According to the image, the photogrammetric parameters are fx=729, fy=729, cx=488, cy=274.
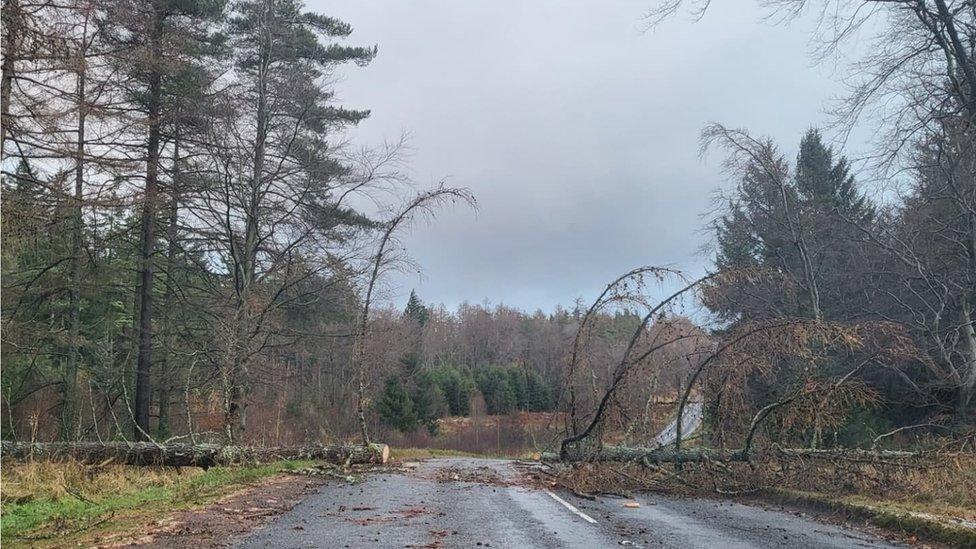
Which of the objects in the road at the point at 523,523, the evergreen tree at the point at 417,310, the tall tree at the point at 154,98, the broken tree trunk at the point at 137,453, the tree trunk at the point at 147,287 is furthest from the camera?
the evergreen tree at the point at 417,310

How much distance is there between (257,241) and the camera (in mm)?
21344

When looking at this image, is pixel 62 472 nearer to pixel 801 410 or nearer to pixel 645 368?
pixel 645 368

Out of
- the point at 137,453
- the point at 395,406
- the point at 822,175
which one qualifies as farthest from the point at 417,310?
the point at 137,453

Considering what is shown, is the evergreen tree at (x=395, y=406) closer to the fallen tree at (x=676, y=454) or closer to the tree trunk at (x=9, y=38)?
the fallen tree at (x=676, y=454)

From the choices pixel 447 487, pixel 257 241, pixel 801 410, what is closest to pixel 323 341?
pixel 257 241

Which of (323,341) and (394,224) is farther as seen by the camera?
(323,341)

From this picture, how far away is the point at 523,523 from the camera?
8742 mm

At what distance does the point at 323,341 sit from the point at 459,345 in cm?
6148

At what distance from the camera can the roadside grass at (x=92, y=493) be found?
7.88 m

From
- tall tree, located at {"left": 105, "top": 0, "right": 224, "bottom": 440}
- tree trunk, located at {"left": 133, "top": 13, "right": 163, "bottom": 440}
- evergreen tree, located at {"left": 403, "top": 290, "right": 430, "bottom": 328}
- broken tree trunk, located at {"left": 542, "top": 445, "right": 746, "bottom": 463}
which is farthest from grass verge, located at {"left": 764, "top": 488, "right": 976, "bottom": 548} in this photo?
evergreen tree, located at {"left": 403, "top": 290, "right": 430, "bottom": 328}

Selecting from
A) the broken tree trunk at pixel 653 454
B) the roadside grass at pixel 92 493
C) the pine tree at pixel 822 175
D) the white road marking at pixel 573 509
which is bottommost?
the white road marking at pixel 573 509

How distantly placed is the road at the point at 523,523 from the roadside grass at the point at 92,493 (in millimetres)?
1665

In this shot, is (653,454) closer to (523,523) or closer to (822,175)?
(523,523)

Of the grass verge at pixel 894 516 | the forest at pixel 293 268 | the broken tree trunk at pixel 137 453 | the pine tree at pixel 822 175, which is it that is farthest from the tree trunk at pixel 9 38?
the pine tree at pixel 822 175
